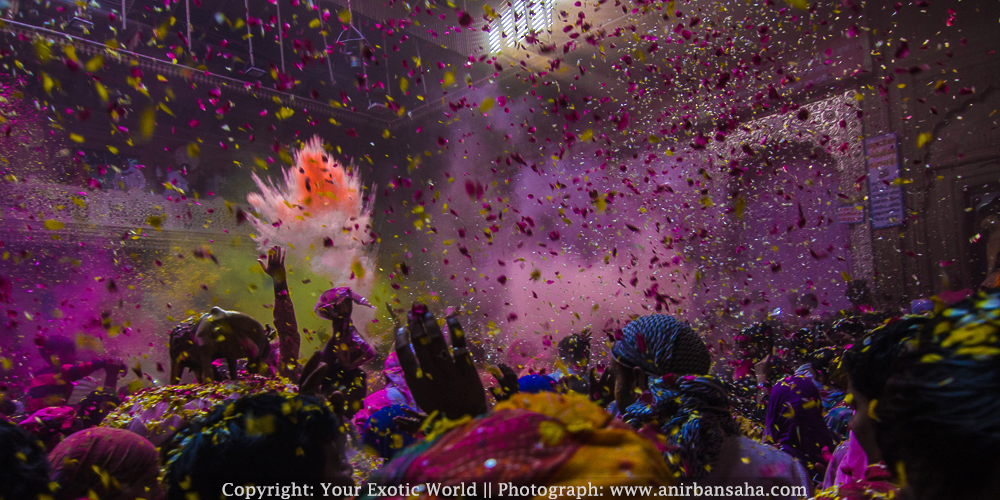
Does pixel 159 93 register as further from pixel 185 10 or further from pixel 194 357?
pixel 194 357

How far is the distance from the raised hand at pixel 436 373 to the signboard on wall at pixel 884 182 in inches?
301

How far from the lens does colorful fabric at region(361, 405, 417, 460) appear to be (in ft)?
7.59

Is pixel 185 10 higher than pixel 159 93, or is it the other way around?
pixel 185 10

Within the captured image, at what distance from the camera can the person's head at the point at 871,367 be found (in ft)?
3.86

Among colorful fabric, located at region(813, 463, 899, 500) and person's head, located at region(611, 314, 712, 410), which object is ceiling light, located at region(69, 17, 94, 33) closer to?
person's head, located at region(611, 314, 712, 410)

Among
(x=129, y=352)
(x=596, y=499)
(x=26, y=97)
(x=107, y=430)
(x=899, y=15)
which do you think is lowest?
(x=129, y=352)

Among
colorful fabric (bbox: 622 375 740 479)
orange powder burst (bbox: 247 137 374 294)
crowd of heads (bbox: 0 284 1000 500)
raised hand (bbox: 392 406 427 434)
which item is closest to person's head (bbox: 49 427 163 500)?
crowd of heads (bbox: 0 284 1000 500)

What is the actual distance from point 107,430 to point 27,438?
235 millimetres

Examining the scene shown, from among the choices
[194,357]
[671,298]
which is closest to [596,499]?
[194,357]

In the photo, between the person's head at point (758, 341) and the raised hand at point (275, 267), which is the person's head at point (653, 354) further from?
the person's head at point (758, 341)

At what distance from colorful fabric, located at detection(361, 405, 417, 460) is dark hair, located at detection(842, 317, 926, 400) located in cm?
177

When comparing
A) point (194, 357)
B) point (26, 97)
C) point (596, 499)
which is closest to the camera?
point (596, 499)

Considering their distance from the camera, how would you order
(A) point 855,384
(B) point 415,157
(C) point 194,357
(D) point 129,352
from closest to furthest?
(A) point 855,384 < (C) point 194,357 < (D) point 129,352 < (B) point 415,157

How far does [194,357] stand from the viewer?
2996 millimetres
